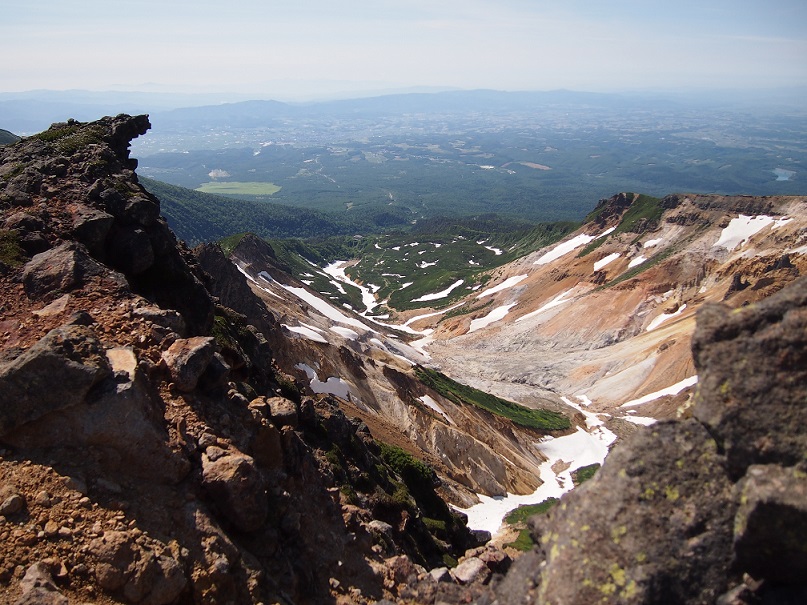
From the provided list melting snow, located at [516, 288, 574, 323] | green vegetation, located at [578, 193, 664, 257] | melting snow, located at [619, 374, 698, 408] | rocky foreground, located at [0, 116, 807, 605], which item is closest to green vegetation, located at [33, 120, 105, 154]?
rocky foreground, located at [0, 116, 807, 605]

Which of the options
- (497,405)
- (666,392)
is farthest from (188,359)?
(666,392)

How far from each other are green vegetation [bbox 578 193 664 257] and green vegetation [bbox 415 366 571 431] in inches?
2371

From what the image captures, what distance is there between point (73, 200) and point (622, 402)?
208ft

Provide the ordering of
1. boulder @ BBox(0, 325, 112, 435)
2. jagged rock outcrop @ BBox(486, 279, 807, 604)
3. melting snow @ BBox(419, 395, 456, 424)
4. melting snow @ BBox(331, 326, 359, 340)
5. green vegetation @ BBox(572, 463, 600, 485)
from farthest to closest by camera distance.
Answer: melting snow @ BBox(331, 326, 359, 340) < melting snow @ BBox(419, 395, 456, 424) < green vegetation @ BBox(572, 463, 600, 485) < boulder @ BBox(0, 325, 112, 435) < jagged rock outcrop @ BBox(486, 279, 807, 604)

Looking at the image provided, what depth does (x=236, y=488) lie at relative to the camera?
11.1 m

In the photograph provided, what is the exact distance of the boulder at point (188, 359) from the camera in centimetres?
1217

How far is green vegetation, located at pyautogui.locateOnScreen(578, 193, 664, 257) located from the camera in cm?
11088

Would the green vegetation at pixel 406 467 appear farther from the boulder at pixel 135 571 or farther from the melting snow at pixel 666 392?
the melting snow at pixel 666 392

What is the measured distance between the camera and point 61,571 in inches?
343

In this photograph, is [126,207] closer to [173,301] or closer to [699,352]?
[173,301]

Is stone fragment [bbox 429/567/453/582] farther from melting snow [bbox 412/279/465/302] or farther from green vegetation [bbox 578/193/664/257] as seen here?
melting snow [bbox 412/279/465/302]

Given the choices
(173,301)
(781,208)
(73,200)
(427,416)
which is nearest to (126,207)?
(73,200)

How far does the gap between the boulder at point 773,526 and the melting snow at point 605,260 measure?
101056 millimetres

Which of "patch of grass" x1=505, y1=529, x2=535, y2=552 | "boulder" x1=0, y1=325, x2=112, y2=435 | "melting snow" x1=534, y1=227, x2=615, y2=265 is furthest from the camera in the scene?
"melting snow" x1=534, y1=227, x2=615, y2=265
